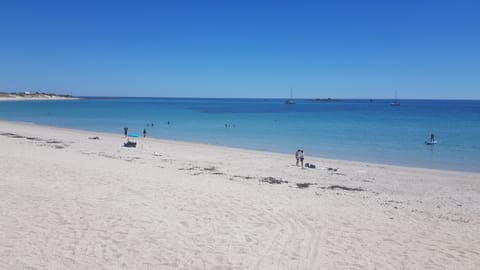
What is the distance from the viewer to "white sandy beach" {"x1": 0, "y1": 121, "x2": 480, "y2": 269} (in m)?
7.58

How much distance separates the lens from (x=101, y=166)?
17344 millimetres

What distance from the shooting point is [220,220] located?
32.8ft

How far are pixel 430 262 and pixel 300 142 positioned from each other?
3051cm

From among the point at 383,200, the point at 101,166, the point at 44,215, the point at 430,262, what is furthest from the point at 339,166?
the point at 44,215

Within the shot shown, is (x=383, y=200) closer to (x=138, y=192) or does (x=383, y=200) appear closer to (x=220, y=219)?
(x=220, y=219)

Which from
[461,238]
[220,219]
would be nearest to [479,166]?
[461,238]

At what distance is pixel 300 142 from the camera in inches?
1507

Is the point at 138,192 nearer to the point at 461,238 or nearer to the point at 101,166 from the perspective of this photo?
the point at 101,166

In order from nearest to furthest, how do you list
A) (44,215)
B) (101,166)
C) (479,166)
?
(44,215), (101,166), (479,166)

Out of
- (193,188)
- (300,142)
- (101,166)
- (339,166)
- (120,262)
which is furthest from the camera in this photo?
(300,142)

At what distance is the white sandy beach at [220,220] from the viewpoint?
7.58 metres

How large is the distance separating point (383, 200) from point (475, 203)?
3.45 meters

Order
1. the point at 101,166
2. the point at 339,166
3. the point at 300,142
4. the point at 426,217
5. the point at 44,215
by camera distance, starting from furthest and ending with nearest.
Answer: the point at 300,142 → the point at 339,166 → the point at 101,166 → the point at 426,217 → the point at 44,215

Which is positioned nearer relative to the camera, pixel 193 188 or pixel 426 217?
pixel 426 217
